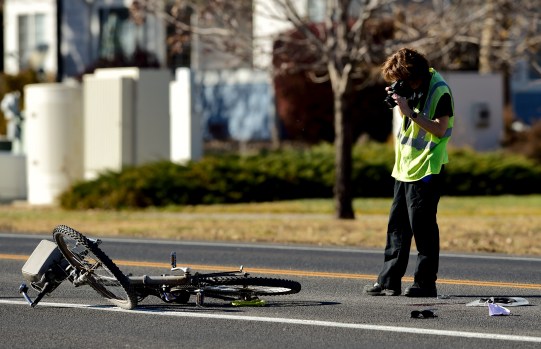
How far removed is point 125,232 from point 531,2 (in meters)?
7.90

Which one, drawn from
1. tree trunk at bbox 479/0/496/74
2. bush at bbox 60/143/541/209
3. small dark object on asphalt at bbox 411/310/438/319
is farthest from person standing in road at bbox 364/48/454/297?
bush at bbox 60/143/541/209

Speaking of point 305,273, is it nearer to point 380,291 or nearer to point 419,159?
point 380,291

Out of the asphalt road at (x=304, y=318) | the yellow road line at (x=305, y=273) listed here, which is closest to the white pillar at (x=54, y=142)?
the yellow road line at (x=305, y=273)

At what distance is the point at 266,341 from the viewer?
848cm

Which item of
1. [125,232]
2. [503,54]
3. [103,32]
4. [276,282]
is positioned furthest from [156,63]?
[276,282]

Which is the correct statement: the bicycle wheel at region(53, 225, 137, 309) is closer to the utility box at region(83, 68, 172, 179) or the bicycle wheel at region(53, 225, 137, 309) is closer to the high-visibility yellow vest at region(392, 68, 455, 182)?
the high-visibility yellow vest at region(392, 68, 455, 182)

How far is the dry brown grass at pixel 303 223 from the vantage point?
55.4ft

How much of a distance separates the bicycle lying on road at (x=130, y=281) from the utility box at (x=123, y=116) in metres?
15.7

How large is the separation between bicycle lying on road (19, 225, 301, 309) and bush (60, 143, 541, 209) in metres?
14.0

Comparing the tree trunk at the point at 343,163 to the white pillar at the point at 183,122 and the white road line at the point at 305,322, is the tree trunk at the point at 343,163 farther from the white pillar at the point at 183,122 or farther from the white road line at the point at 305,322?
the white road line at the point at 305,322

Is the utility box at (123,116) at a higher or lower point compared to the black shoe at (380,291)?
higher

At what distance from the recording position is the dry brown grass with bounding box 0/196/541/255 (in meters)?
16.9

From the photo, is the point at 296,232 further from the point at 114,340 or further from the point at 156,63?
the point at 156,63

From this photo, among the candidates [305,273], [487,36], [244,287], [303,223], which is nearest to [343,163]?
[303,223]
